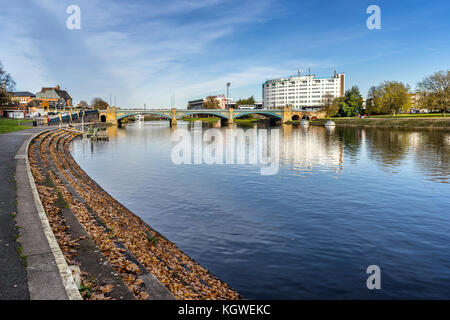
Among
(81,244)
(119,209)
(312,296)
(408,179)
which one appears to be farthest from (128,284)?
(408,179)

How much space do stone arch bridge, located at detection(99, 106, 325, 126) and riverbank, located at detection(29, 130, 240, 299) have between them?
109393mm

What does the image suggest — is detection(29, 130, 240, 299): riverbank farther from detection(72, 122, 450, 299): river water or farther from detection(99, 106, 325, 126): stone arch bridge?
detection(99, 106, 325, 126): stone arch bridge

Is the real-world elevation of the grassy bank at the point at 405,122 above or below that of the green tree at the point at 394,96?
below

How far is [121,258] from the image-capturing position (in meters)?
9.01

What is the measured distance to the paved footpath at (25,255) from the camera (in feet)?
21.1

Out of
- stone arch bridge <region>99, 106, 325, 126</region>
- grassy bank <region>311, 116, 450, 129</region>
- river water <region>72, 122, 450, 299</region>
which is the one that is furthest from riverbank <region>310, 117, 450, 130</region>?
river water <region>72, 122, 450, 299</region>

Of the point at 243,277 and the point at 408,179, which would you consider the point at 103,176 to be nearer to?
the point at 243,277

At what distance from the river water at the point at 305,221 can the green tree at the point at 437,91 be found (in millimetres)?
69505

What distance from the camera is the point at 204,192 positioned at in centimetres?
2120

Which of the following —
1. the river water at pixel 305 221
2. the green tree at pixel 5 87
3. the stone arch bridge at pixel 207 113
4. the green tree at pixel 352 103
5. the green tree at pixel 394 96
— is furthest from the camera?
the green tree at pixel 352 103

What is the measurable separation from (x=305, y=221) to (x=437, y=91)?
9609 cm

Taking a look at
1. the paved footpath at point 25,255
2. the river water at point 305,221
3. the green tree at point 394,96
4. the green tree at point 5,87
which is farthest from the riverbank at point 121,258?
Answer: the green tree at point 394,96

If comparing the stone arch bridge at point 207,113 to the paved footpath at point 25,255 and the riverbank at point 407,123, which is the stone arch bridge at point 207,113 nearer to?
the riverbank at point 407,123

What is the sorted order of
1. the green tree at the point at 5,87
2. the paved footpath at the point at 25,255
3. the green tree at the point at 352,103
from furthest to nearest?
1. the green tree at the point at 352,103
2. the green tree at the point at 5,87
3. the paved footpath at the point at 25,255
